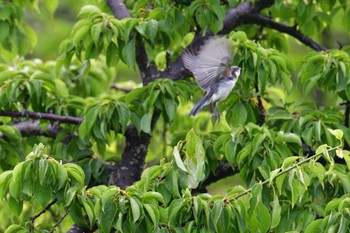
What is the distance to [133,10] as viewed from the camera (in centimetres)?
686

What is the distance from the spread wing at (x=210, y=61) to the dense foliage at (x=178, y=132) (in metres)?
0.06

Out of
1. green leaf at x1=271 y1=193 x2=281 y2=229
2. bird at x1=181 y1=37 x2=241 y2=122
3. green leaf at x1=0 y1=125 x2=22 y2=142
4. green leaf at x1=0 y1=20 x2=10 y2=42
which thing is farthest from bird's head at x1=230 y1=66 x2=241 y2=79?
green leaf at x1=0 y1=20 x2=10 y2=42

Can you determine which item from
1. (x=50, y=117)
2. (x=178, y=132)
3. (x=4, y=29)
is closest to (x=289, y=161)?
(x=178, y=132)

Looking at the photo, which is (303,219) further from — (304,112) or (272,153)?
(304,112)

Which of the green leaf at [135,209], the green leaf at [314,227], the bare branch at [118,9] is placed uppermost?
the bare branch at [118,9]

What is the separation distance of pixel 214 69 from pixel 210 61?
5 centimetres

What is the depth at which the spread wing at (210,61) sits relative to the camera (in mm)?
5645

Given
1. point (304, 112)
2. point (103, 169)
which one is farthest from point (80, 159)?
point (304, 112)

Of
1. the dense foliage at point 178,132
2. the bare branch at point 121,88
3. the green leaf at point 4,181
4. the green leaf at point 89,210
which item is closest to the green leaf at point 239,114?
the dense foliage at point 178,132

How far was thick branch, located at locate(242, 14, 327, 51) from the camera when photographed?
21.9 feet

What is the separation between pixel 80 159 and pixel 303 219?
1.70 metres

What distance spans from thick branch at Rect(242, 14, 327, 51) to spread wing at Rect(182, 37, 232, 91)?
32.8 inches

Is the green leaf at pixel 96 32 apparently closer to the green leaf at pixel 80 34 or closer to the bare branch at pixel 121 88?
the green leaf at pixel 80 34

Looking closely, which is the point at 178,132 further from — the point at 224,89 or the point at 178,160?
the point at 178,160
